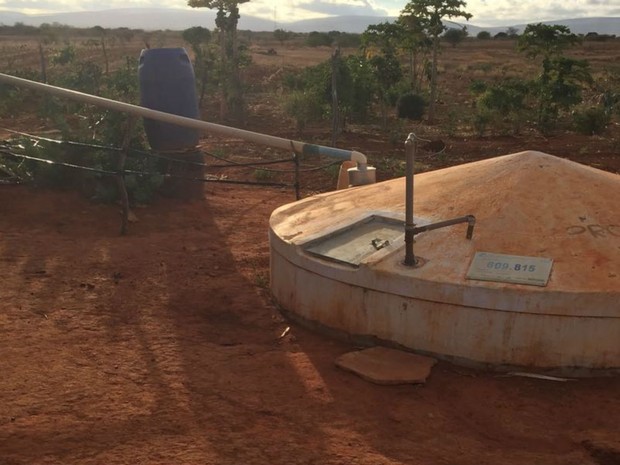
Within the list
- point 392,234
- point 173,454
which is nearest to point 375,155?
point 392,234

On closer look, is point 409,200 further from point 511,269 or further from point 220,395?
point 220,395

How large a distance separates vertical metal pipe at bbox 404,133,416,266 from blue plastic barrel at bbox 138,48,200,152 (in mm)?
5531

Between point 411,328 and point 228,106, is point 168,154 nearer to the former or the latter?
point 411,328

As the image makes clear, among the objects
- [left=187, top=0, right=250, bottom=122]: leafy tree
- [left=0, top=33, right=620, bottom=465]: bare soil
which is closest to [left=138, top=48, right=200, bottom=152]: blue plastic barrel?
[left=0, top=33, right=620, bottom=465]: bare soil

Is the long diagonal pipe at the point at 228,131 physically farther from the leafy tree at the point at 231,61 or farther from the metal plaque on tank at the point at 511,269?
the leafy tree at the point at 231,61

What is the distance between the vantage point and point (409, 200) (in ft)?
14.7

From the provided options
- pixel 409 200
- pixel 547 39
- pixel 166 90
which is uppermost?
pixel 547 39

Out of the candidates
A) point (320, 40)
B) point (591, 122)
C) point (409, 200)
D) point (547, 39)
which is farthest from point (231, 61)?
point (320, 40)

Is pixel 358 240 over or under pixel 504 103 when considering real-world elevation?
under

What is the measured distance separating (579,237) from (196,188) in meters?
6.19

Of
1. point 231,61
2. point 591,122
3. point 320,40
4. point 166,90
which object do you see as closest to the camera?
point 166,90

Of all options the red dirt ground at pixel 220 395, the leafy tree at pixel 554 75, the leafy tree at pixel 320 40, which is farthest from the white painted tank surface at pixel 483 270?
the leafy tree at pixel 320 40

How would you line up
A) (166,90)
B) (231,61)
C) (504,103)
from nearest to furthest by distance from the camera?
(166,90)
(504,103)
(231,61)

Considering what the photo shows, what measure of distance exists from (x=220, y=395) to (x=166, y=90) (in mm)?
6021
